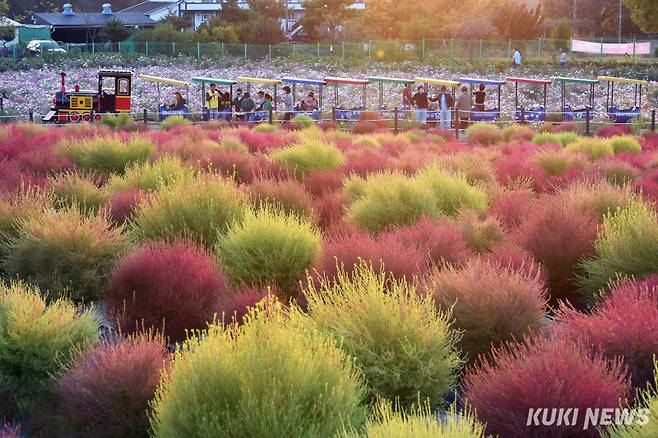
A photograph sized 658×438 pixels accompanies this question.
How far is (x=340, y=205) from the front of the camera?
15.1 m

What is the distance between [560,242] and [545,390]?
5.28 metres

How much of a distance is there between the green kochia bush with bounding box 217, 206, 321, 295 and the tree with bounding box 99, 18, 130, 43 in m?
72.6

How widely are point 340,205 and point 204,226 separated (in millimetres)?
2796

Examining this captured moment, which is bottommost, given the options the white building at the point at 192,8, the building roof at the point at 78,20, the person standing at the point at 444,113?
the person standing at the point at 444,113

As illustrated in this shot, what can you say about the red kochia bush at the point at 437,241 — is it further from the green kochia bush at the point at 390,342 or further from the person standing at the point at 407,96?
the person standing at the point at 407,96

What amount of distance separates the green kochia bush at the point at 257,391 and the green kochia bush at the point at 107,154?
13465 mm

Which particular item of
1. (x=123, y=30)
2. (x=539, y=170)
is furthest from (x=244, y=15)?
(x=539, y=170)

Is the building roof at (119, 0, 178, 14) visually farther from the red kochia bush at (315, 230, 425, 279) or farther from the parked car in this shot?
the red kochia bush at (315, 230, 425, 279)

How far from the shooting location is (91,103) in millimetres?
40250

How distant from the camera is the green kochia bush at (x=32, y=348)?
8516mm

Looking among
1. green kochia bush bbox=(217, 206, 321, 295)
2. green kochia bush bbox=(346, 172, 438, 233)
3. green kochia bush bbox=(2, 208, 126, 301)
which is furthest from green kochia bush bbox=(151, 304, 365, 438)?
green kochia bush bbox=(346, 172, 438, 233)

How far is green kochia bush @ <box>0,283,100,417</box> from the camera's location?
27.9 ft

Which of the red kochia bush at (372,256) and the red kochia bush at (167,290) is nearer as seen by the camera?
the red kochia bush at (167,290)

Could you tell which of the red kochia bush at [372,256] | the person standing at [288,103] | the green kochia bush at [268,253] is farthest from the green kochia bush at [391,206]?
the person standing at [288,103]
